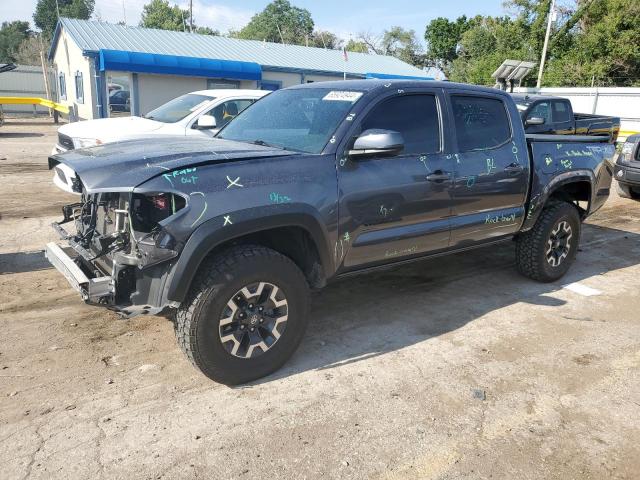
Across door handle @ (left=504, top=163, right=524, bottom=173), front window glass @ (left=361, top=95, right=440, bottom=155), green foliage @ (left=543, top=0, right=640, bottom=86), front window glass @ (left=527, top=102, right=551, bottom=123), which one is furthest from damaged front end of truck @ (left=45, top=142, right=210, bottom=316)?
green foliage @ (left=543, top=0, right=640, bottom=86)

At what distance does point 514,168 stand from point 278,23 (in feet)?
261

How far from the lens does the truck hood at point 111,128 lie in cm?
788

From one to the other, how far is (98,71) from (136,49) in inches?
74.6

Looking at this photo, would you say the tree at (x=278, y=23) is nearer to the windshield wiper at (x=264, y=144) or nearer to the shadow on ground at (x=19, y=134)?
the shadow on ground at (x=19, y=134)

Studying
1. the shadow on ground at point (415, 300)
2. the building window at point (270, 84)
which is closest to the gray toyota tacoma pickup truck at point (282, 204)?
the shadow on ground at point (415, 300)

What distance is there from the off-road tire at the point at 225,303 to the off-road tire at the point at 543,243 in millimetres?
2910

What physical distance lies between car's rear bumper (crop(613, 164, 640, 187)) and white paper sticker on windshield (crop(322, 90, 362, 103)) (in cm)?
800

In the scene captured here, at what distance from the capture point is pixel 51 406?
3145 millimetres

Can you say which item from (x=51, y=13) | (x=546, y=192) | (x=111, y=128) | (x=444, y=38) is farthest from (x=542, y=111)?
(x=51, y=13)

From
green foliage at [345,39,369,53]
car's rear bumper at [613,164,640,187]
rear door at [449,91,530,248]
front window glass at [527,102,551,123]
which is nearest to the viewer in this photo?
rear door at [449,91,530,248]

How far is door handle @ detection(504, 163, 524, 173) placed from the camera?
4.72 metres

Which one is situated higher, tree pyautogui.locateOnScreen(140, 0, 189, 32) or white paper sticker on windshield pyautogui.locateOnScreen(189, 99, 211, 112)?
tree pyautogui.locateOnScreen(140, 0, 189, 32)

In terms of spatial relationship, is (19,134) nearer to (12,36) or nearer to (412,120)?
(412,120)

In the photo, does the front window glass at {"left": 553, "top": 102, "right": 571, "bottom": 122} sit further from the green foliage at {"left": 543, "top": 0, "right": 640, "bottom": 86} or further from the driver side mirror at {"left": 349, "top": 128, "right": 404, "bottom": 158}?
the green foliage at {"left": 543, "top": 0, "right": 640, "bottom": 86}
